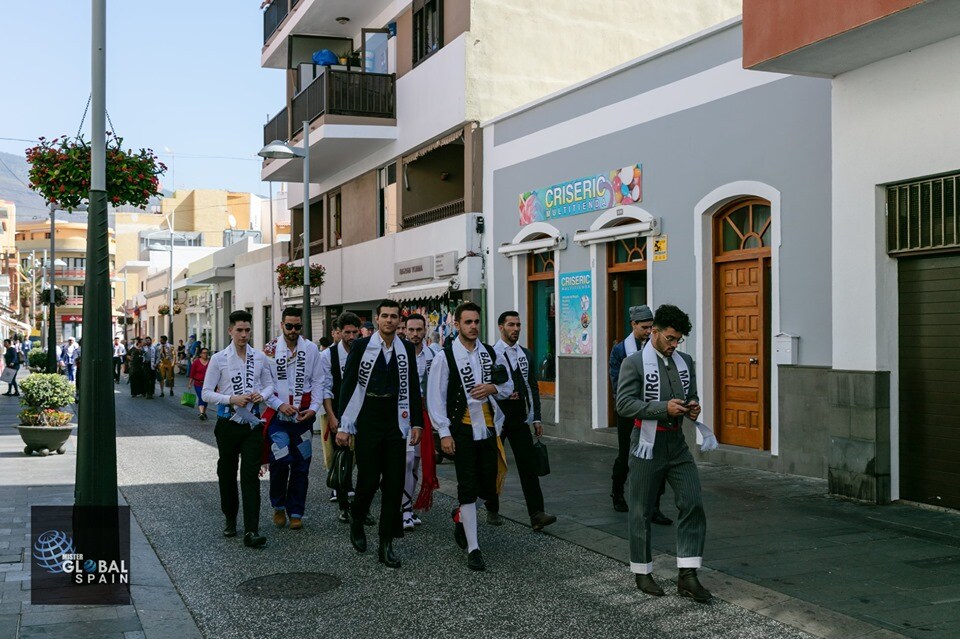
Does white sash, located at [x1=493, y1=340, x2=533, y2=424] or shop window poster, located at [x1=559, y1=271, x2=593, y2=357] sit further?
shop window poster, located at [x1=559, y1=271, x2=593, y2=357]

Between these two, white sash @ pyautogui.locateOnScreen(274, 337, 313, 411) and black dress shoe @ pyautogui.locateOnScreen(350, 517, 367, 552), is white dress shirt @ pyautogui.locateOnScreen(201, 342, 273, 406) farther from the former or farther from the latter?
black dress shoe @ pyautogui.locateOnScreen(350, 517, 367, 552)

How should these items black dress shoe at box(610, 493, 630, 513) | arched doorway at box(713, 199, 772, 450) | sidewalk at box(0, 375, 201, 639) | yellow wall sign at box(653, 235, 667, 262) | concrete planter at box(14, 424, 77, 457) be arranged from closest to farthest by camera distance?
1. sidewalk at box(0, 375, 201, 639)
2. black dress shoe at box(610, 493, 630, 513)
3. arched doorway at box(713, 199, 772, 450)
4. yellow wall sign at box(653, 235, 667, 262)
5. concrete planter at box(14, 424, 77, 457)

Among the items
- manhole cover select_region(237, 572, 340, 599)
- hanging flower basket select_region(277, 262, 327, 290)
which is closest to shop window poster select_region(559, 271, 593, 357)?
manhole cover select_region(237, 572, 340, 599)

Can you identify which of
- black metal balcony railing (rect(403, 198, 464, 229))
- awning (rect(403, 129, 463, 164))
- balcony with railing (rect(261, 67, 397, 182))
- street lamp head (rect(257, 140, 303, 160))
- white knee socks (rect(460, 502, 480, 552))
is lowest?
white knee socks (rect(460, 502, 480, 552))

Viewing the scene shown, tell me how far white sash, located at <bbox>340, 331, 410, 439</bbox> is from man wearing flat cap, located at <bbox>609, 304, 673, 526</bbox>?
1778 mm

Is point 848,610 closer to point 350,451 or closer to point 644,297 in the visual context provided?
point 350,451

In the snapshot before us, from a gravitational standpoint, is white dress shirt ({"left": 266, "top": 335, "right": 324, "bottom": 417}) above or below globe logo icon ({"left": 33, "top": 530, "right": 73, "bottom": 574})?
above

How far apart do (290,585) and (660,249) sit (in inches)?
320

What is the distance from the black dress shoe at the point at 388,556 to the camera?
7129 mm

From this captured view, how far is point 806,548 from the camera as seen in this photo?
24.4ft

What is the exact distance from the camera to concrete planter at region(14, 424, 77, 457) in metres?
13.9

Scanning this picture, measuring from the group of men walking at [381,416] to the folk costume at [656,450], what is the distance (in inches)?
51.2

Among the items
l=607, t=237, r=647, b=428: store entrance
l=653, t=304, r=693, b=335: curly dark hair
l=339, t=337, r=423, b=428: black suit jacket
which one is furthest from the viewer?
l=607, t=237, r=647, b=428: store entrance

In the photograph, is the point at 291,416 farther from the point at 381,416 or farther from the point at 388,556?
the point at 388,556
